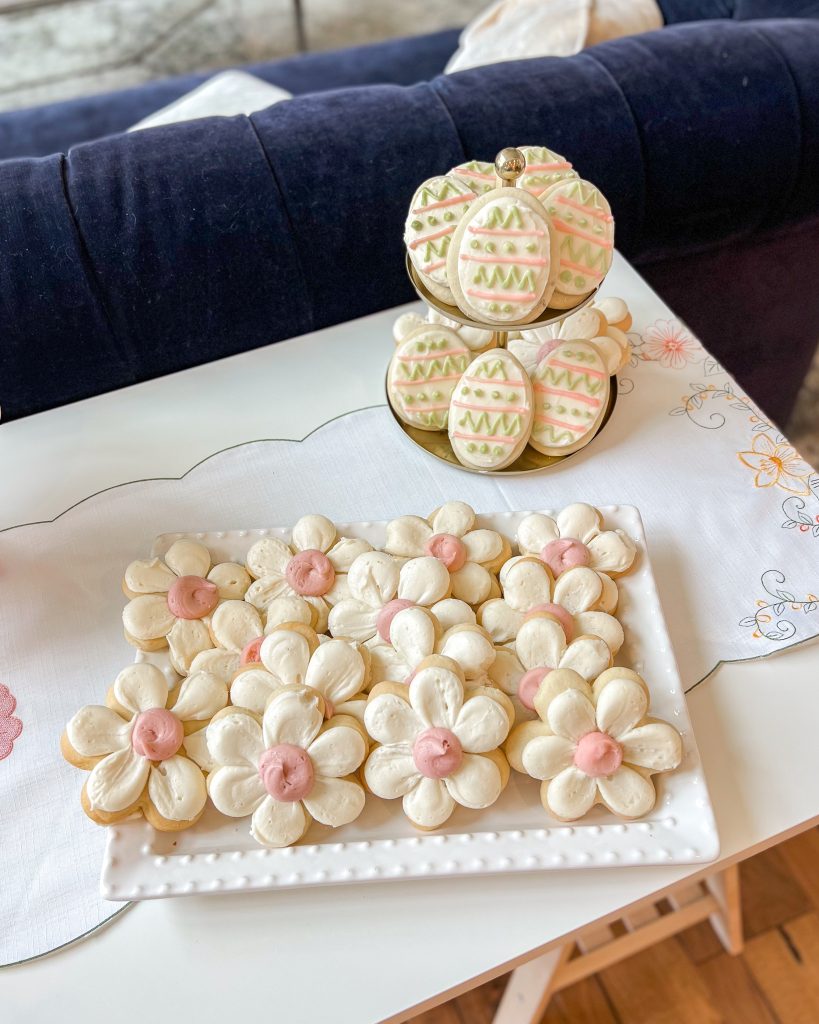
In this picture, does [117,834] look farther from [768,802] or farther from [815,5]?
[815,5]

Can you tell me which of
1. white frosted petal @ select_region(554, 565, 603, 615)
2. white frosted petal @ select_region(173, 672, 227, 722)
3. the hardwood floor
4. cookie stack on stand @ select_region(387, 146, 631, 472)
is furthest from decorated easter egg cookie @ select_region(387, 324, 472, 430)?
the hardwood floor

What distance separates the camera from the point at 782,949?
1.14 metres

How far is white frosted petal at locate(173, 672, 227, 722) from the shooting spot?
59cm

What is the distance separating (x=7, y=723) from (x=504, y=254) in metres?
0.51

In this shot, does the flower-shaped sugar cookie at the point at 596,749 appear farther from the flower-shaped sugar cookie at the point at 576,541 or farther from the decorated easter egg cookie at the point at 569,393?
the decorated easter egg cookie at the point at 569,393

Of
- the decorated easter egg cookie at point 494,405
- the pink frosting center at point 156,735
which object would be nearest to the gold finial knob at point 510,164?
the decorated easter egg cookie at point 494,405

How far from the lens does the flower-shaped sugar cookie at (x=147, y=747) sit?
22.1 inches

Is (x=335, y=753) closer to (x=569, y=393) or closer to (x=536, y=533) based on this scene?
(x=536, y=533)

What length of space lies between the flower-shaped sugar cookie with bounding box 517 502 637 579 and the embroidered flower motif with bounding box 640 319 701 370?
0.26 m

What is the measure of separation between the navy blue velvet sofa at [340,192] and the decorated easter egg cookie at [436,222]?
30cm

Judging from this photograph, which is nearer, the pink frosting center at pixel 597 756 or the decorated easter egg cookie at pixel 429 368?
the pink frosting center at pixel 597 756

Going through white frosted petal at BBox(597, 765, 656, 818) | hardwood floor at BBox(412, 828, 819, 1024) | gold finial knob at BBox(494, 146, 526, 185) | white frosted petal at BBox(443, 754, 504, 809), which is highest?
gold finial knob at BBox(494, 146, 526, 185)

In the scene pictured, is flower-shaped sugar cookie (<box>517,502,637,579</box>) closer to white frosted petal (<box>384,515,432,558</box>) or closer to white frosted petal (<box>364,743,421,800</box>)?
white frosted petal (<box>384,515,432,558</box>)

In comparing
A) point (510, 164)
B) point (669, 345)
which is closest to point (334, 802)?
point (510, 164)
